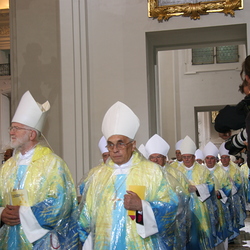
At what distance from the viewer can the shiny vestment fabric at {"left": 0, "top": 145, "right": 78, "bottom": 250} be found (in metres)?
4.29

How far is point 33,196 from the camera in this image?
440 centimetres

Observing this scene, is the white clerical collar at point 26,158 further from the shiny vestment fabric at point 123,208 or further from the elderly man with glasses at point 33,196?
the shiny vestment fabric at point 123,208

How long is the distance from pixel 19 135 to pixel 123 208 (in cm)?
123

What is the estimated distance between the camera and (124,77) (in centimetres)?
862

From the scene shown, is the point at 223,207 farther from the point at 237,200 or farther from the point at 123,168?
the point at 123,168

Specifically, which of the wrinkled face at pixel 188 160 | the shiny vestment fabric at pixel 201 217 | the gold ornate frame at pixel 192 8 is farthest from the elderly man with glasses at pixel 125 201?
the gold ornate frame at pixel 192 8

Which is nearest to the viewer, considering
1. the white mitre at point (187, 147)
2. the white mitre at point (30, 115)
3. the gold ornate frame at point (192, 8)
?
the white mitre at point (30, 115)

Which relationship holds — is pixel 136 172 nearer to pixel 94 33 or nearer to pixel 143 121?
pixel 143 121

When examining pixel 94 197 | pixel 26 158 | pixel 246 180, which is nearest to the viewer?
pixel 94 197

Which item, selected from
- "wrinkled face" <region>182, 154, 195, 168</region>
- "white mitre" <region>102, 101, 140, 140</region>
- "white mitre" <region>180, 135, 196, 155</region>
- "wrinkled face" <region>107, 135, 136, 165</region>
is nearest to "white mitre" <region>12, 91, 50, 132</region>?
"white mitre" <region>102, 101, 140, 140</region>

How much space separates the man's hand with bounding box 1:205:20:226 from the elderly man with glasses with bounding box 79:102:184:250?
1.75ft

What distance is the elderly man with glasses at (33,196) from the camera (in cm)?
427

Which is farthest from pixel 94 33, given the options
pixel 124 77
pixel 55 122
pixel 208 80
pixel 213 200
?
pixel 208 80

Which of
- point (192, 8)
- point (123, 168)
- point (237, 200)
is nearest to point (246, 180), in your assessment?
point (237, 200)
